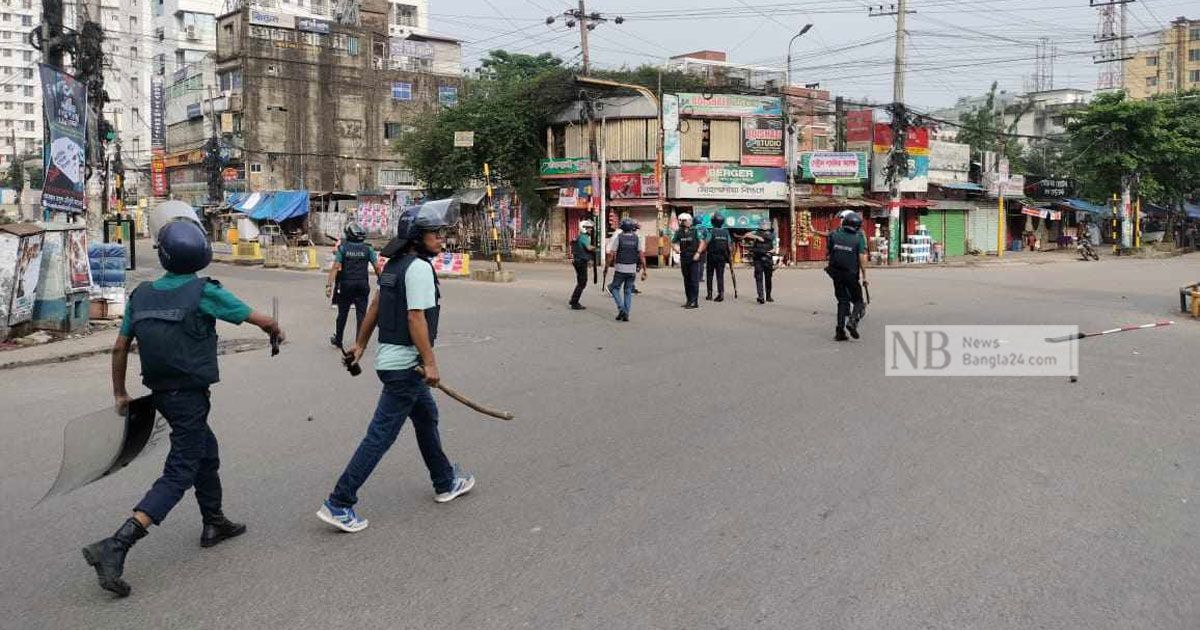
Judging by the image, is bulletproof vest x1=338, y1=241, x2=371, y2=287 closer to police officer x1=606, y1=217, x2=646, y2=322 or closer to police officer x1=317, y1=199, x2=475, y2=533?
police officer x1=606, y1=217, x2=646, y2=322

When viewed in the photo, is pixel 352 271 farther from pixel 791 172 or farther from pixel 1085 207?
pixel 1085 207

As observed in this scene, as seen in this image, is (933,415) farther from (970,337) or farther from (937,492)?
(970,337)

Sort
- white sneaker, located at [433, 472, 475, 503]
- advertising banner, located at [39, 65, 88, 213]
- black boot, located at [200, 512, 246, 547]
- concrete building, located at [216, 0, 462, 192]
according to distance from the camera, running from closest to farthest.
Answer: black boot, located at [200, 512, 246, 547] < white sneaker, located at [433, 472, 475, 503] < advertising banner, located at [39, 65, 88, 213] < concrete building, located at [216, 0, 462, 192]

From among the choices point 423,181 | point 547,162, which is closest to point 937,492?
point 547,162

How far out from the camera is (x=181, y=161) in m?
61.1

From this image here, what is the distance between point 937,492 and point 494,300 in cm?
1376

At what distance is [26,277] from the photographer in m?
12.8

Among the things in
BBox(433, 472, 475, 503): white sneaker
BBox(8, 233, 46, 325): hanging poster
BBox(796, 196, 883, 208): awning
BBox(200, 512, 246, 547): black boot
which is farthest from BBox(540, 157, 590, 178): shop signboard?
BBox(200, 512, 246, 547): black boot

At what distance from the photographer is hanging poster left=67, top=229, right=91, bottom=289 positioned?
13602 mm

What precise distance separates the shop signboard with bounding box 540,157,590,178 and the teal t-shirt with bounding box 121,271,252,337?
3014cm

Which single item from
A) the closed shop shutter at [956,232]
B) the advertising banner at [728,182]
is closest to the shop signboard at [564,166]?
the advertising banner at [728,182]

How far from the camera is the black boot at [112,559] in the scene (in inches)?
156

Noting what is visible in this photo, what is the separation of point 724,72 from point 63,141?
39.0 m

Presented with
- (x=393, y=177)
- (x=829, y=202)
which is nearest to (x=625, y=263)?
(x=829, y=202)
